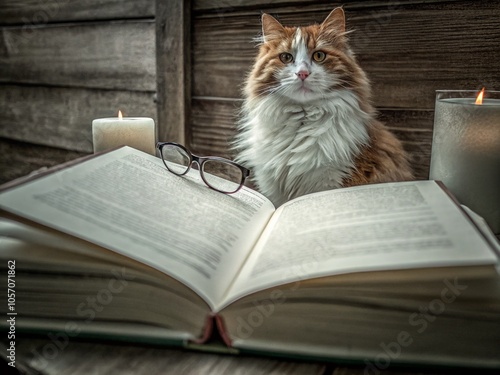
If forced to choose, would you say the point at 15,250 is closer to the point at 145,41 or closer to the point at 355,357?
the point at 355,357

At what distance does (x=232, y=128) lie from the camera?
144cm

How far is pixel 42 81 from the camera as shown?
190 cm

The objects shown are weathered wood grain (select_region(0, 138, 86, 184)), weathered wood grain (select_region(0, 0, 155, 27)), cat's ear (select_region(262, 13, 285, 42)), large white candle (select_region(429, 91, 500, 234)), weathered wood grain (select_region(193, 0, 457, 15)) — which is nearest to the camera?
large white candle (select_region(429, 91, 500, 234))

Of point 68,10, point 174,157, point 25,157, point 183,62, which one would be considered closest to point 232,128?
point 183,62

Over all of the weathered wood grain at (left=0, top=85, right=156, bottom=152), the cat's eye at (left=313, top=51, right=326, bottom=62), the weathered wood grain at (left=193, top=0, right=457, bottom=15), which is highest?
the weathered wood grain at (left=193, top=0, right=457, bottom=15)

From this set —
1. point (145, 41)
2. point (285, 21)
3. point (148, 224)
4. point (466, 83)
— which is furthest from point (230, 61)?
point (148, 224)

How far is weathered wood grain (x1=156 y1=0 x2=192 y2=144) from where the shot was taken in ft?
4.61

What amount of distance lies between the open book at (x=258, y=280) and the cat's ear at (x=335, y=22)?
54cm

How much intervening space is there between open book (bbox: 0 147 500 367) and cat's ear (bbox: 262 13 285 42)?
588mm

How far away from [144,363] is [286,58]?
2.39 ft

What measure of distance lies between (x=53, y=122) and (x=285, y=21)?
1.14m

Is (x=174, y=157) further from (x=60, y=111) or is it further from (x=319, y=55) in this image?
(x=60, y=111)
